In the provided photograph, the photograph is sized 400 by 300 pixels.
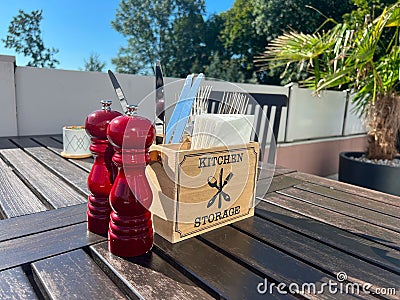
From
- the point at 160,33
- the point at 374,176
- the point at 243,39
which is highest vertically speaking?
the point at 160,33

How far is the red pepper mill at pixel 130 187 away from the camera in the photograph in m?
0.54

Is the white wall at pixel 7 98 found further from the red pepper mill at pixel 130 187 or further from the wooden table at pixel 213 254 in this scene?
the red pepper mill at pixel 130 187

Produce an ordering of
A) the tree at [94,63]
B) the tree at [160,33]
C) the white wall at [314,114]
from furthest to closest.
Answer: the tree at [160,33] < the tree at [94,63] < the white wall at [314,114]

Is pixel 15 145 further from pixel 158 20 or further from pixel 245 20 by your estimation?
pixel 158 20

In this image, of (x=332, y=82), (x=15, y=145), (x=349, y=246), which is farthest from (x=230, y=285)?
(x=332, y=82)

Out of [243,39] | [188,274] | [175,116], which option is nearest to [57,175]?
[175,116]

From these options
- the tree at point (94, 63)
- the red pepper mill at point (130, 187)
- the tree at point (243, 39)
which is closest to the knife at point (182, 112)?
the red pepper mill at point (130, 187)

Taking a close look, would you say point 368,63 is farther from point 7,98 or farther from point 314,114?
point 7,98

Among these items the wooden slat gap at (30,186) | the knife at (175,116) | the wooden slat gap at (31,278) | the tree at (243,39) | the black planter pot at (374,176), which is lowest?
the black planter pot at (374,176)

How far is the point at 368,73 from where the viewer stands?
2.73 meters

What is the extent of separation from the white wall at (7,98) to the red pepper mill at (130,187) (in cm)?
169

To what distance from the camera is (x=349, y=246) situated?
643mm

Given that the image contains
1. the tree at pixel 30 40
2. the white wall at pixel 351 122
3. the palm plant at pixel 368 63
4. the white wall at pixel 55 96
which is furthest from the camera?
the tree at pixel 30 40

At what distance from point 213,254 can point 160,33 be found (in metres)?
17.4
